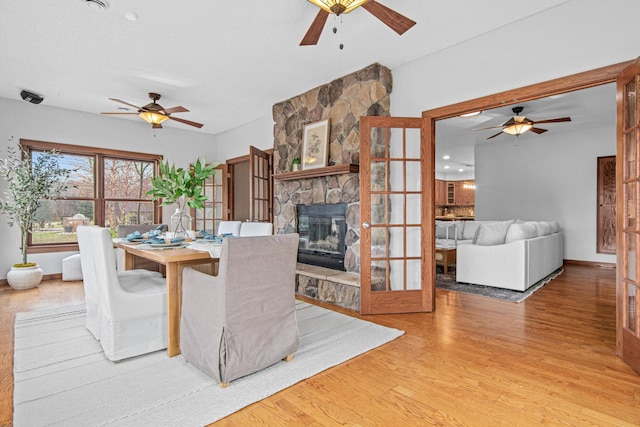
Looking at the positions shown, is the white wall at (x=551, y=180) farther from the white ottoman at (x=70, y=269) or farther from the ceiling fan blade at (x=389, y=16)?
the white ottoman at (x=70, y=269)

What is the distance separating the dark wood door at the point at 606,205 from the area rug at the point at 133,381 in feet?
19.2

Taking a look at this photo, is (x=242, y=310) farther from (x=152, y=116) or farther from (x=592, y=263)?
(x=592, y=263)

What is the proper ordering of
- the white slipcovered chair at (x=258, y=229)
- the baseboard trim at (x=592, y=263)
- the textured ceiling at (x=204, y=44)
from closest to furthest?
the textured ceiling at (x=204, y=44) < the white slipcovered chair at (x=258, y=229) < the baseboard trim at (x=592, y=263)

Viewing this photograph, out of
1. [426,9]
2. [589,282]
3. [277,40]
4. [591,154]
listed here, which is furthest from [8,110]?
[591,154]

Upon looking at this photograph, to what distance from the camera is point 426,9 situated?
272cm

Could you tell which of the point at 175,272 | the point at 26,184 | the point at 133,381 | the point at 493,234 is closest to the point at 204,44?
the point at 175,272

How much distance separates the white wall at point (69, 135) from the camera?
4793mm

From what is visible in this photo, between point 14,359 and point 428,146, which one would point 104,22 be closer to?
point 14,359

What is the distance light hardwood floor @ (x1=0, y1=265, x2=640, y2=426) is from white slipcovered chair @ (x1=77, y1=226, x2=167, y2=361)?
56 centimetres

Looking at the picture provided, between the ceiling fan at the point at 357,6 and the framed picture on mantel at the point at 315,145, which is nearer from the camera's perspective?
the ceiling fan at the point at 357,6

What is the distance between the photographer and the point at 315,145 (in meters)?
4.36

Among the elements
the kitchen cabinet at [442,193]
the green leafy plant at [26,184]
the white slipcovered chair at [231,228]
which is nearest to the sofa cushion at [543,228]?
the white slipcovered chair at [231,228]

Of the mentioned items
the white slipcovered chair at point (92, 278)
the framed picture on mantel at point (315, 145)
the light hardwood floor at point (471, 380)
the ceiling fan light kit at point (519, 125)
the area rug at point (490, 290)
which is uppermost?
the ceiling fan light kit at point (519, 125)

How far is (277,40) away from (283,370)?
2876 millimetres
